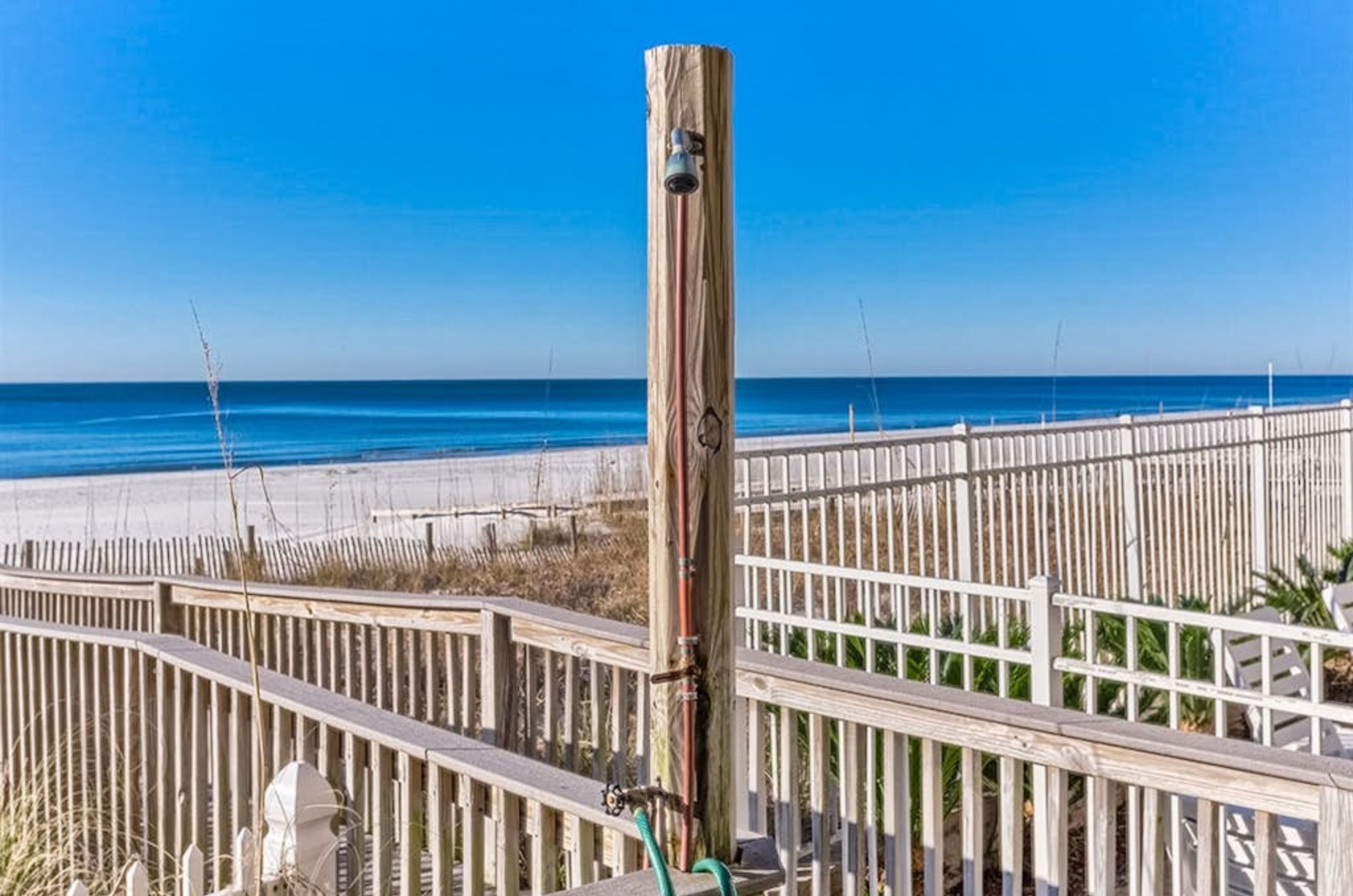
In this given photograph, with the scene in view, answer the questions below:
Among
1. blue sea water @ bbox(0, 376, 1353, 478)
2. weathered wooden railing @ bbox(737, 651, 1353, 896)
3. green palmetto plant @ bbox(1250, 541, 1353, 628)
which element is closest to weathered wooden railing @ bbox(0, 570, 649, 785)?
weathered wooden railing @ bbox(737, 651, 1353, 896)

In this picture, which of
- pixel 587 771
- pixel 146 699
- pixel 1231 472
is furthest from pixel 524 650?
pixel 1231 472

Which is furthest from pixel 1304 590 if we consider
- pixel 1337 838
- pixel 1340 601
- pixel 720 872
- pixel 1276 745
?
pixel 720 872

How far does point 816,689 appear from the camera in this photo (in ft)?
7.47

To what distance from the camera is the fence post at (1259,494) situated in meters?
8.73

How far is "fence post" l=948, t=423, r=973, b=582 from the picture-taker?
6559 mm

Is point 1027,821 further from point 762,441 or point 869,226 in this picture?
point 869,226

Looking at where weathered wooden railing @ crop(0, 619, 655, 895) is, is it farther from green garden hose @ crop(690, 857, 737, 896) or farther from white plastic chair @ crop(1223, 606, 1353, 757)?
white plastic chair @ crop(1223, 606, 1353, 757)

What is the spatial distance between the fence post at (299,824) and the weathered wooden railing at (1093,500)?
11.6 ft

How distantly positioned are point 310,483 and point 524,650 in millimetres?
20568

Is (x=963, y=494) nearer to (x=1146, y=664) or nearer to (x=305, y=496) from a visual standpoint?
(x=1146, y=664)

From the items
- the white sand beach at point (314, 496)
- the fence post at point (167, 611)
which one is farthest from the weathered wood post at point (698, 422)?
the white sand beach at point (314, 496)

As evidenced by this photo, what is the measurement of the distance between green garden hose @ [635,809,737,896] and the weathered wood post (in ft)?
0.09

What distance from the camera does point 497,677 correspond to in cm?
311

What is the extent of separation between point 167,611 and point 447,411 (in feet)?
166
